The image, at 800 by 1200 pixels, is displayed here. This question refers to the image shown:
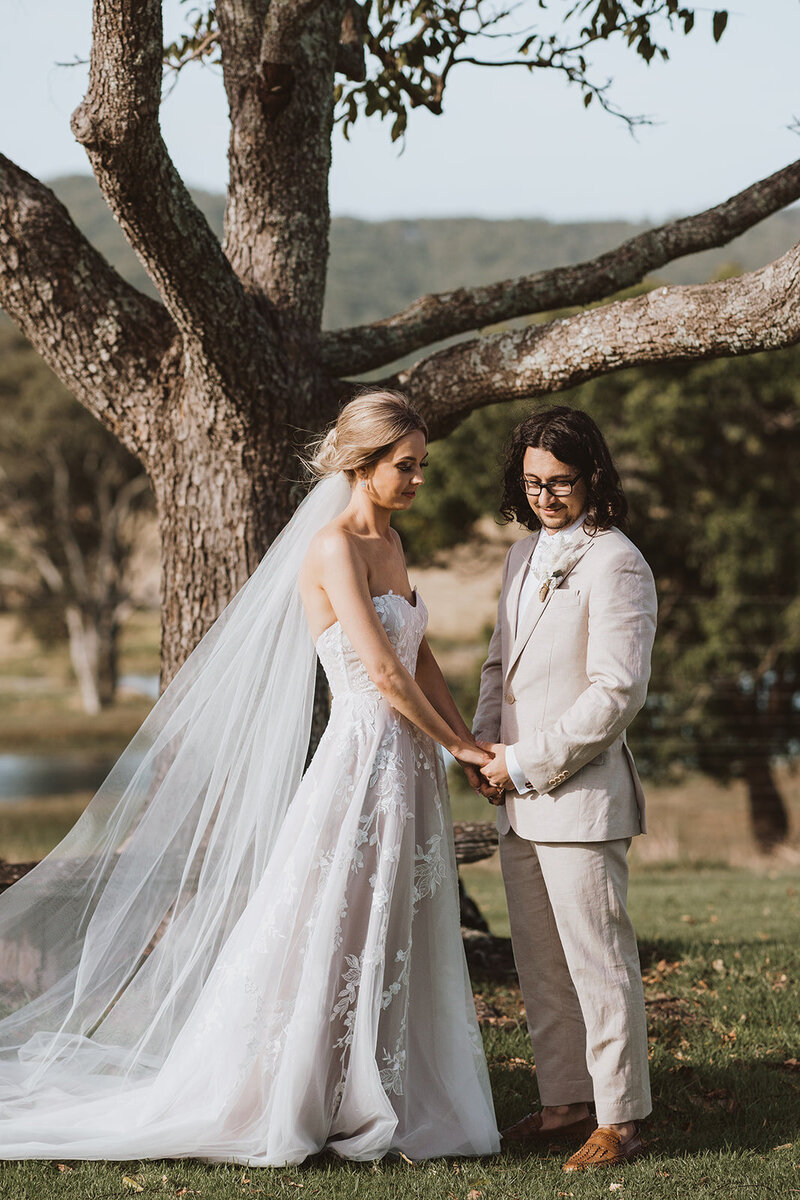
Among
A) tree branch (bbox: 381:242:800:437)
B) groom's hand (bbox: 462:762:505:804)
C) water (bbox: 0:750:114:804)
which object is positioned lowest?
water (bbox: 0:750:114:804)

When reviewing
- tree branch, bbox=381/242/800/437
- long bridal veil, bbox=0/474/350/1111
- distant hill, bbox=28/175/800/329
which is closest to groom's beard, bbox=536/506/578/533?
long bridal veil, bbox=0/474/350/1111

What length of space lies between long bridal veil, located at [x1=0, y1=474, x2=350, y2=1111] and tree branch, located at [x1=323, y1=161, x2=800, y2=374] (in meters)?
2.00

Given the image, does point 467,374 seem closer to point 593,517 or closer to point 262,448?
point 262,448

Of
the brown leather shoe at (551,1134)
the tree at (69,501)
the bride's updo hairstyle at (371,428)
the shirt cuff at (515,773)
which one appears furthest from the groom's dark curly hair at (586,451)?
the tree at (69,501)

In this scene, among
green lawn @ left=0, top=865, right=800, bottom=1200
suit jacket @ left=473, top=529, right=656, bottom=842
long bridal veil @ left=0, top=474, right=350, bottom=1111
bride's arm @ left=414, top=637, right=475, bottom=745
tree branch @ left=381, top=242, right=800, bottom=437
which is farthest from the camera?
tree branch @ left=381, top=242, right=800, bottom=437

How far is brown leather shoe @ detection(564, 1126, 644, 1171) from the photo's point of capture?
12.9 feet

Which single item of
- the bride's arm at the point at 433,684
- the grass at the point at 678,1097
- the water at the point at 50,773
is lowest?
the water at the point at 50,773

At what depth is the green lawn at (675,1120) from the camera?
3.78m

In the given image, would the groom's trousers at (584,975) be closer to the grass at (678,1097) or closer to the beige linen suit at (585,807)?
the beige linen suit at (585,807)

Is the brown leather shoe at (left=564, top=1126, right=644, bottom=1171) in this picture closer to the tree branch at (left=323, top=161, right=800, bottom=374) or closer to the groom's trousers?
the groom's trousers

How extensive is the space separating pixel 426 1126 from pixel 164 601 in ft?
9.89

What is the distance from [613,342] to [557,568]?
1.74 metres

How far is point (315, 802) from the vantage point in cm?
418

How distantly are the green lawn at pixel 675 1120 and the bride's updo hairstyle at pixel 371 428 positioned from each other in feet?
7.87
